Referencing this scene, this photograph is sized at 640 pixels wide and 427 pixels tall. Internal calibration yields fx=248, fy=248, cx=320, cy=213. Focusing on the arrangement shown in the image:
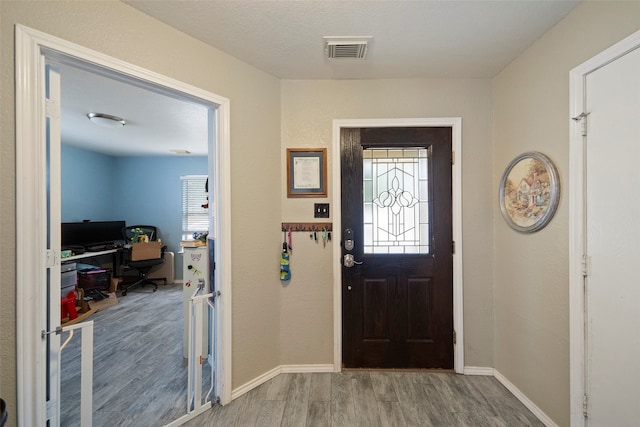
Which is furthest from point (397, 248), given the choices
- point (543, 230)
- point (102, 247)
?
point (102, 247)

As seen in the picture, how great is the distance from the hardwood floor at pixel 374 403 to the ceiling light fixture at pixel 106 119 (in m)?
3.17

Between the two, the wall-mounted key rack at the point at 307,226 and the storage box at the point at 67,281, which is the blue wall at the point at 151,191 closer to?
the storage box at the point at 67,281

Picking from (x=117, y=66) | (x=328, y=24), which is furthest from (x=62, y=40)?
(x=328, y=24)

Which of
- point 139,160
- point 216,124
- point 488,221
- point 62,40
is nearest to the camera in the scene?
point 62,40

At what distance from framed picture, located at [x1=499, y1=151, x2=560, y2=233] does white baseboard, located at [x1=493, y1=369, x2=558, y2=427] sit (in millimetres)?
1162

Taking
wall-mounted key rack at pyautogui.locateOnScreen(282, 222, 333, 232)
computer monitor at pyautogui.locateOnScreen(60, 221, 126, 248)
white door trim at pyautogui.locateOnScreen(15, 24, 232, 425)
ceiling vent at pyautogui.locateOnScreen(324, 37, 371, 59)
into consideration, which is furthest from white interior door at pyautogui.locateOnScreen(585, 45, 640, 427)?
computer monitor at pyautogui.locateOnScreen(60, 221, 126, 248)

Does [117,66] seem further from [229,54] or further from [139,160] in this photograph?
[139,160]

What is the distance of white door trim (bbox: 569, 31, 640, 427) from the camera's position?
135cm

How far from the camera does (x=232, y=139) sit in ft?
5.96

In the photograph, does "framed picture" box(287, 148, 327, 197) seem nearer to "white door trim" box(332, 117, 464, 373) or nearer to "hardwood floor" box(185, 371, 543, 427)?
"white door trim" box(332, 117, 464, 373)

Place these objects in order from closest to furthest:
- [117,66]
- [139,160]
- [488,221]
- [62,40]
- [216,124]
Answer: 1. [62,40]
2. [117,66]
3. [216,124]
4. [488,221]
5. [139,160]

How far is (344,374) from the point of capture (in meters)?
2.06

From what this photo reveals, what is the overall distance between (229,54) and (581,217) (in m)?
→ 2.43

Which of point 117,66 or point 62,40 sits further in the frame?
point 117,66
